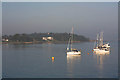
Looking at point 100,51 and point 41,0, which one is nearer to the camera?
point 41,0

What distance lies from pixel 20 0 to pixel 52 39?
6593 cm

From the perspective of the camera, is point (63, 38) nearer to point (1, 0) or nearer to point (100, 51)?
point (100, 51)

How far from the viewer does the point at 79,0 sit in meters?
4.12

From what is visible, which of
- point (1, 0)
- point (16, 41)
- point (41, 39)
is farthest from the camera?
point (41, 39)

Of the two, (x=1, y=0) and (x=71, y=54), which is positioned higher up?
(x=1, y=0)

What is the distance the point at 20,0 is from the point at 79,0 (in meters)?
1.33

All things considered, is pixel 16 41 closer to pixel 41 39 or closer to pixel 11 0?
pixel 41 39

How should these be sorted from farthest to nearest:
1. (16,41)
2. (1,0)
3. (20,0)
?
(16,41) → (20,0) → (1,0)

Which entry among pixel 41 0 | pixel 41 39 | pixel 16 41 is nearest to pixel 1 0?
pixel 41 0

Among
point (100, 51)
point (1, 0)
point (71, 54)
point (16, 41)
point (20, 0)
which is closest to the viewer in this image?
point (1, 0)

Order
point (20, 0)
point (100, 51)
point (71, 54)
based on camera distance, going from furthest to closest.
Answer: point (100, 51)
point (71, 54)
point (20, 0)

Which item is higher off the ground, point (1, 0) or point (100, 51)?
point (1, 0)

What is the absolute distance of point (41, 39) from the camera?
67062 millimetres

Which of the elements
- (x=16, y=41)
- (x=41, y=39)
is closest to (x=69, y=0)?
(x=16, y=41)
